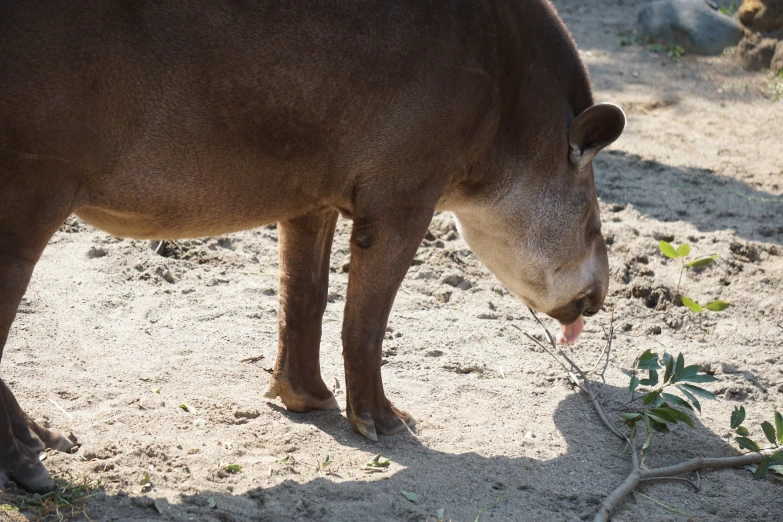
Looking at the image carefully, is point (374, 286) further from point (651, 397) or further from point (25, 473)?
point (25, 473)

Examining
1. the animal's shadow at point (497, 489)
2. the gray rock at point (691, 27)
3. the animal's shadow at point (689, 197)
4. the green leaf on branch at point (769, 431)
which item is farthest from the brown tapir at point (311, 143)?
the gray rock at point (691, 27)

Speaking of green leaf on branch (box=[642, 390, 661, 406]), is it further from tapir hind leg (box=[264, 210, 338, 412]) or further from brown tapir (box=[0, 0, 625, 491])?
tapir hind leg (box=[264, 210, 338, 412])

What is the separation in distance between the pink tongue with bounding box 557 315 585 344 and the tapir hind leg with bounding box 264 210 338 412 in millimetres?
1267

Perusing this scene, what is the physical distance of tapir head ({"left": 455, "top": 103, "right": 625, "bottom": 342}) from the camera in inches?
159

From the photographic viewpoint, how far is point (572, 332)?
4.76 metres

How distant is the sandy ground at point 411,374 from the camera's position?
3516 mm

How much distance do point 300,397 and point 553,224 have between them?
4.40ft

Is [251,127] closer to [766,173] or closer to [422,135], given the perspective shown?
[422,135]

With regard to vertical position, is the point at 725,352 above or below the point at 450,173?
below

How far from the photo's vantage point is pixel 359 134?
11.5 ft

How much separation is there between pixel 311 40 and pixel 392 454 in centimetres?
166

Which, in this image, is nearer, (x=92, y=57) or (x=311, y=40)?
(x=92, y=57)

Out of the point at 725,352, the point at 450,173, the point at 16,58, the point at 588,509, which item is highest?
the point at 16,58

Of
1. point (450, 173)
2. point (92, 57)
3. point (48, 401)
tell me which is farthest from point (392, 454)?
point (92, 57)
